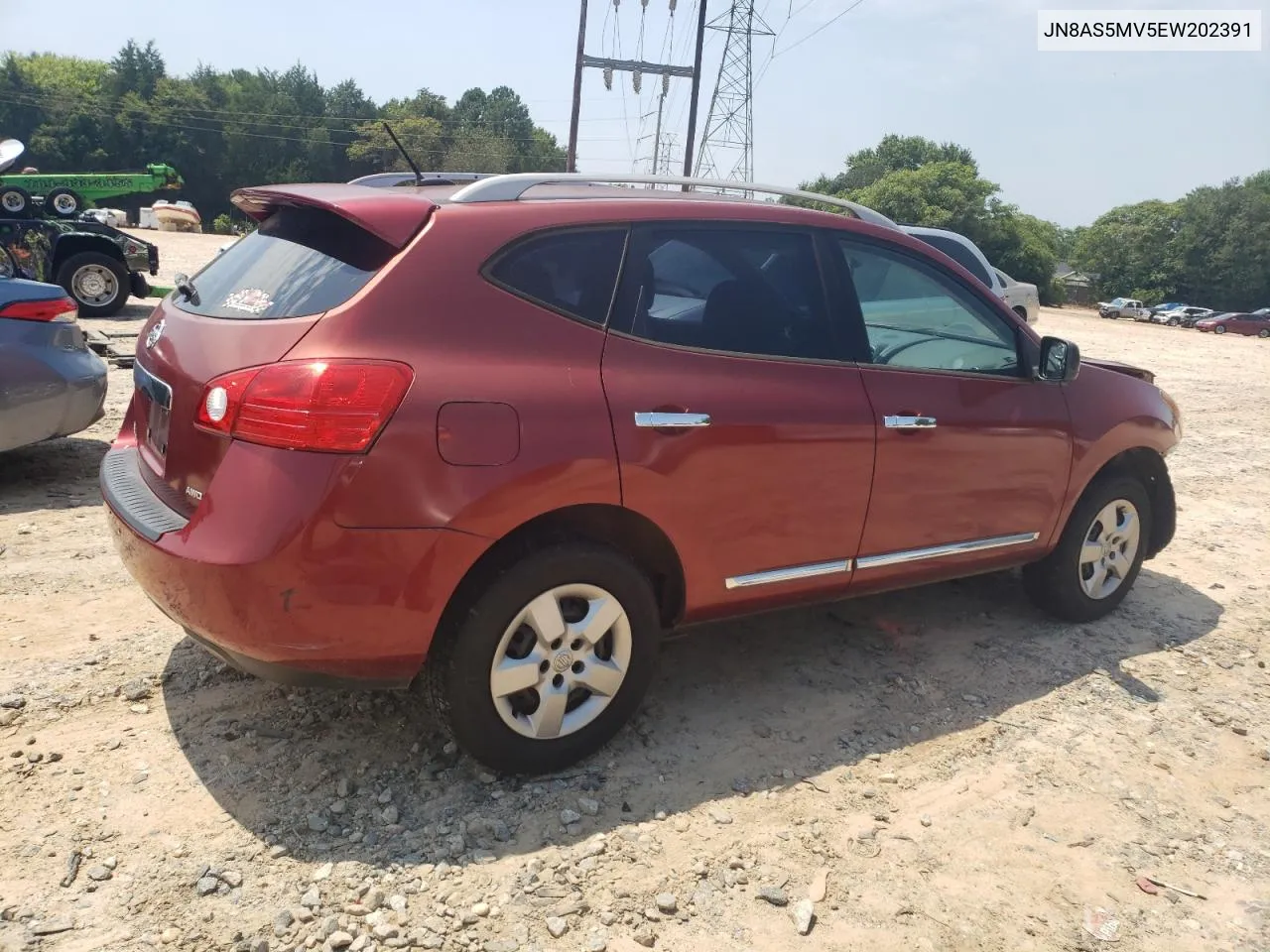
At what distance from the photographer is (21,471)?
577 cm

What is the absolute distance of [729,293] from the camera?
3262 mm

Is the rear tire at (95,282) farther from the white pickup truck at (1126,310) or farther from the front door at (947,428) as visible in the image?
the white pickup truck at (1126,310)

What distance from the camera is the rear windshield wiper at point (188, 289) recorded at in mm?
3123

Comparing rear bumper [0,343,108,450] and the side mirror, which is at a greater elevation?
the side mirror

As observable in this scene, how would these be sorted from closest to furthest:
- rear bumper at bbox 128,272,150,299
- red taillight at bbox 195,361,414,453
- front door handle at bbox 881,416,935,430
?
red taillight at bbox 195,361,414,453, front door handle at bbox 881,416,935,430, rear bumper at bbox 128,272,150,299

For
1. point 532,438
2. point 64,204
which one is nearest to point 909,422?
point 532,438

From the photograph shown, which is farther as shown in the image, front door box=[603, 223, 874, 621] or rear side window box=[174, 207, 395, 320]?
front door box=[603, 223, 874, 621]

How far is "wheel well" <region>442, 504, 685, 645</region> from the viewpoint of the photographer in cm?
274

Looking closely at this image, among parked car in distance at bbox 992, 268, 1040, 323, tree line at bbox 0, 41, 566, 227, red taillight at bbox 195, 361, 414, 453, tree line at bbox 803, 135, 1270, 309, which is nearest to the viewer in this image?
red taillight at bbox 195, 361, 414, 453

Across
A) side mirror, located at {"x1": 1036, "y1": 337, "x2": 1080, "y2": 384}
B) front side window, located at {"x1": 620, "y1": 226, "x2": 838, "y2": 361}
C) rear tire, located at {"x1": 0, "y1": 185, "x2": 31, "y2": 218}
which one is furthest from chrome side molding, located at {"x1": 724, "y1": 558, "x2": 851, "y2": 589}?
rear tire, located at {"x1": 0, "y1": 185, "x2": 31, "y2": 218}

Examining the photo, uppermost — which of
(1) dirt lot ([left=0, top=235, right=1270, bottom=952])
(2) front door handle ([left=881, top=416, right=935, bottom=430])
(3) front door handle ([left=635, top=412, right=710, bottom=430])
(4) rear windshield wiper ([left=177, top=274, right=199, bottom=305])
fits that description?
(4) rear windshield wiper ([left=177, top=274, right=199, bottom=305])

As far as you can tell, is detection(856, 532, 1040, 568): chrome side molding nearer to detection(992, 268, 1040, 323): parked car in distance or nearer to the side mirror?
the side mirror

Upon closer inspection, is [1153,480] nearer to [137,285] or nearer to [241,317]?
[241,317]

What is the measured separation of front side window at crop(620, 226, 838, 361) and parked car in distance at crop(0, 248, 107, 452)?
391cm
